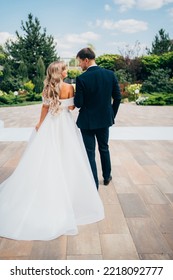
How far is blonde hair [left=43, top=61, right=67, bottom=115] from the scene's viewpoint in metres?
3.01

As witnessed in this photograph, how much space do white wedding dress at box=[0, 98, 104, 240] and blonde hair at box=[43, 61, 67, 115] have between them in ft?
0.35

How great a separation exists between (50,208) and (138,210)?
3.43ft

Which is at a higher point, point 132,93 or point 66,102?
point 66,102

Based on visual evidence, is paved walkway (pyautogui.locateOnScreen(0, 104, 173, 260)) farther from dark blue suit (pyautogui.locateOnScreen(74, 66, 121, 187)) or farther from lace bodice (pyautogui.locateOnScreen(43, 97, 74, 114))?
lace bodice (pyautogui.locateOnScreen(43, 97, 74, 114))

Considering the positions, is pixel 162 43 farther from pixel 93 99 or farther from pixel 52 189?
pixel 52 189

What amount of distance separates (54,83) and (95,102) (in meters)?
0.70

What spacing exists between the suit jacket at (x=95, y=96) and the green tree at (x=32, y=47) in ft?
96.1

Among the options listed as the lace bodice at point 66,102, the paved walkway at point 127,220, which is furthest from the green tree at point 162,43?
the lace bodice at point 66,102

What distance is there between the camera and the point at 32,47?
3256 cm

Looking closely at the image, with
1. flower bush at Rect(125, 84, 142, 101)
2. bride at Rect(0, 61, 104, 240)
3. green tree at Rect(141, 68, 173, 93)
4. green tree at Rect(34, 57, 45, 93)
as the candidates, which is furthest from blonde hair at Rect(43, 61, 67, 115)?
green tree at Rect(34, 57, 45, 93)

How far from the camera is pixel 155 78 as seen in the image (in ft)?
72.0

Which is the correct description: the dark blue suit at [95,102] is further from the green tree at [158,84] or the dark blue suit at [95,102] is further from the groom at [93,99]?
the green tree at [158,84]

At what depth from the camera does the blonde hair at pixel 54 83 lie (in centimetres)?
301

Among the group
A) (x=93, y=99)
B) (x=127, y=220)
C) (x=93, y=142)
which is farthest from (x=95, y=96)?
(x=127, y=220)
